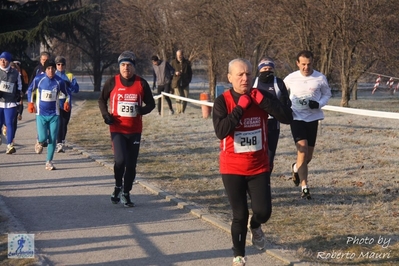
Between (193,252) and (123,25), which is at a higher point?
(123,25)

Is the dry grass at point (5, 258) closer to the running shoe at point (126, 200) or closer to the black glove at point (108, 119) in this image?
the running shoe at point (126, 200)

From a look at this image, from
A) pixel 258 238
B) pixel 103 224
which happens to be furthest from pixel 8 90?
pixel 258 238

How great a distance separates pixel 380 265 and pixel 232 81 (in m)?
2.15

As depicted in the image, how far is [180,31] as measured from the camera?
3306 centimetres

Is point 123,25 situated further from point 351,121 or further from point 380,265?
point 380,265

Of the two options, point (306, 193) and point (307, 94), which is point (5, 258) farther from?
point (307, 94)

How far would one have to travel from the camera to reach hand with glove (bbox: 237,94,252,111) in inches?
240

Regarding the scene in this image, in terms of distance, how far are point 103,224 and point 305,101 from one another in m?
3.26

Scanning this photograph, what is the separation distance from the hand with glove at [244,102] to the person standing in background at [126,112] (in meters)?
3.54

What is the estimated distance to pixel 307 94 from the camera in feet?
31.9

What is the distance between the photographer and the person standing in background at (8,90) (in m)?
14.2

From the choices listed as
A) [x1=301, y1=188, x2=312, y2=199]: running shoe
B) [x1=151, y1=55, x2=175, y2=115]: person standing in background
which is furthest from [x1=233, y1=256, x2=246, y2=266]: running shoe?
[x1=151, y1=55, x2=175, y2=115]: person standing in background

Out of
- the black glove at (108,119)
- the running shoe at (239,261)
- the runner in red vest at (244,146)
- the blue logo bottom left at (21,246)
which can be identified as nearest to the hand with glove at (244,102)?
the runner in red vest at (244,146)

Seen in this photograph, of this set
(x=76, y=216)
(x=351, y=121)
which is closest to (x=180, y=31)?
(x=351, y=121)
